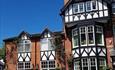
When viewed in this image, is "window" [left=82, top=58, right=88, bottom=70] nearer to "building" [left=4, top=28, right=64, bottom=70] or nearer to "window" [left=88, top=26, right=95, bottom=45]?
"window" [left=88, top=26, right=95, bottom=45]

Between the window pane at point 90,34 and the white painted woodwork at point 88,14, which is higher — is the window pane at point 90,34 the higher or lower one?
the lower one

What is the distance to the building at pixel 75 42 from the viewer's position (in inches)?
1248

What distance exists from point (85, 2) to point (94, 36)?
4.62 metres

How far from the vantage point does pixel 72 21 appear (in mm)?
33375

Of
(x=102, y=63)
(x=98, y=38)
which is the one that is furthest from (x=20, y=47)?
(x=102, y=63)

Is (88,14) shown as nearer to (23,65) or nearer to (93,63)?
(93,63)

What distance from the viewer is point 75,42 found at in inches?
1308

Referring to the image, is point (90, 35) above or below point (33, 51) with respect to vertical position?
above

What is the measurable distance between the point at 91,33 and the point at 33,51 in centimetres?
886

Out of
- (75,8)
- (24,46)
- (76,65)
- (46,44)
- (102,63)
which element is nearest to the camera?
(102,63)

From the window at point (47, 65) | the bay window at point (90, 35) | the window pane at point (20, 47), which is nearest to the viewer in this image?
the bay window at point (90, 35)

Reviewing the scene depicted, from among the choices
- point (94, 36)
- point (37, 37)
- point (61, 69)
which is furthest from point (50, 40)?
point (94, 36)

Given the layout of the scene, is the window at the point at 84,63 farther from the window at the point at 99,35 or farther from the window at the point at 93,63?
the window at the point at 99,35

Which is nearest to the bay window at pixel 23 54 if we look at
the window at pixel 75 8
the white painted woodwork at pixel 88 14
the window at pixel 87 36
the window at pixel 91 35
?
the white painted woodwork at pixel 88 14
